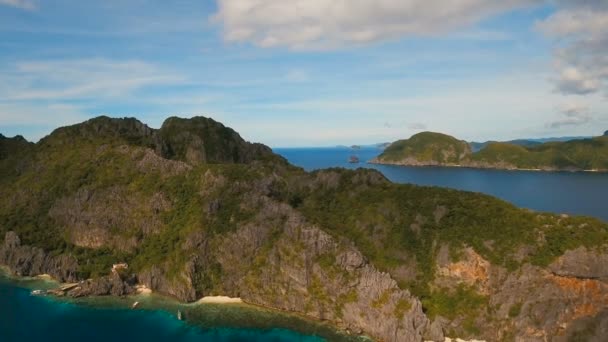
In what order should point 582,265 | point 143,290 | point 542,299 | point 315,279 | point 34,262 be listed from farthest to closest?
point 34,262
point 143,290
point 315,279
point 542,299
point 582,265

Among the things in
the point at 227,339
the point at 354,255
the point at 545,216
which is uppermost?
the point at 545,216

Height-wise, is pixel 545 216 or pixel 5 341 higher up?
pixel 545 216

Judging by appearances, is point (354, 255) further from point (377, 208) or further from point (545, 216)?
point (545, 216)

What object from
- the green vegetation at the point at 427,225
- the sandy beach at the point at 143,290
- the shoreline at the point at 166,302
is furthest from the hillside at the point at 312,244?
the shoreline at the point at 166,302

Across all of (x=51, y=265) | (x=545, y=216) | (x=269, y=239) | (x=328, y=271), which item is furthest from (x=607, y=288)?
(x=51, y=265)

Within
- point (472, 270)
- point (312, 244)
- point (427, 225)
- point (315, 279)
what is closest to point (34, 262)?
point (312, 244)

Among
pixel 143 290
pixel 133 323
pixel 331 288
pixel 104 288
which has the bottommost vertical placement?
pixel 133 323

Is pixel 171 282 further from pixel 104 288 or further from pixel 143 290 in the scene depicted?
pixel 104 288
